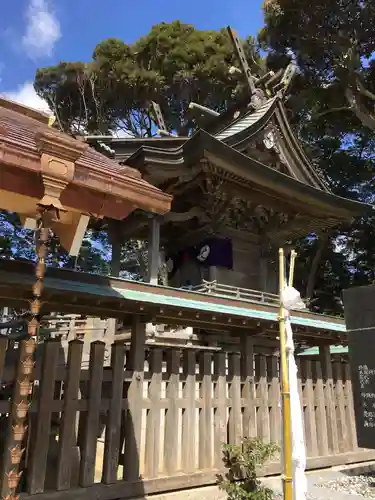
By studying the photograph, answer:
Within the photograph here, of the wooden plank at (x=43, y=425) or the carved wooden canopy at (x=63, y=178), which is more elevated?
the carved wooden canopy at (x=63, y=178)

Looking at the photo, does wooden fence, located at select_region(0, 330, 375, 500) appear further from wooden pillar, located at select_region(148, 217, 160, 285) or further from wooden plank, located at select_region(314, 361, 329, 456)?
wooden pillar, located at select_region(148, 217, 160, 285)

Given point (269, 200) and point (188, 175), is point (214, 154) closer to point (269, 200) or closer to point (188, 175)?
point (188, 175)

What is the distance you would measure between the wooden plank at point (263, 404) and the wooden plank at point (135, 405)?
2.54 meters

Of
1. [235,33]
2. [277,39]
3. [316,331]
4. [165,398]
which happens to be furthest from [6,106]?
[277,39]

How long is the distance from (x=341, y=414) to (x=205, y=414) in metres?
3.95

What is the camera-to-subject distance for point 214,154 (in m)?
9.77

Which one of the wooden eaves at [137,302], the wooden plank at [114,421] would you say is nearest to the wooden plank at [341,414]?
the wooden eaves at [137,302]

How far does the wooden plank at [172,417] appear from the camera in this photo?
20.3ft

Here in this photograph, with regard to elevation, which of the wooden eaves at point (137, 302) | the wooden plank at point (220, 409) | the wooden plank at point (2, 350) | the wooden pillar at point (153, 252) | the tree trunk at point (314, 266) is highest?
the tree trunk at point (314, 266)

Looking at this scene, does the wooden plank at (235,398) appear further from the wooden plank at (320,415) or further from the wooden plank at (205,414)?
the wooden plank at (320,415)

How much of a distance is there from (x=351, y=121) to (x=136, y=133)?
14336 mm

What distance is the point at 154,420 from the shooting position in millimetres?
6109

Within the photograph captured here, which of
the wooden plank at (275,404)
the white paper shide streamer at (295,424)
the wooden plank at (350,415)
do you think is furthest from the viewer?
the wooden plank at (350,415)

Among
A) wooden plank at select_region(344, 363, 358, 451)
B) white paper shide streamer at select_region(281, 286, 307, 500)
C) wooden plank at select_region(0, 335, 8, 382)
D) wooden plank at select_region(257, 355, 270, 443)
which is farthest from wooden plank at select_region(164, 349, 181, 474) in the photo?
wooden plank at select_region(344, 363, 358, 451)
